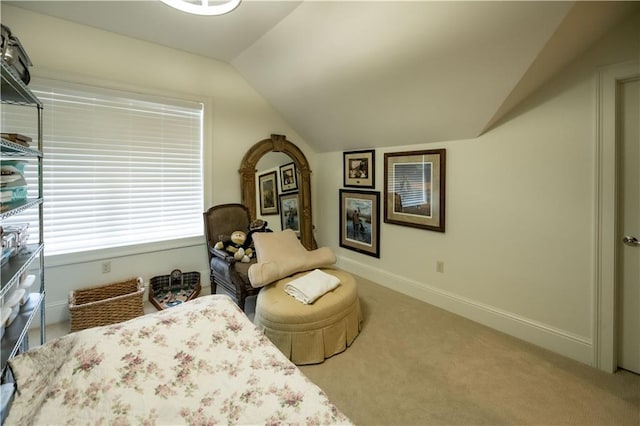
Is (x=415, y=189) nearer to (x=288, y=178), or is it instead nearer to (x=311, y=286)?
(x=311, y=286)

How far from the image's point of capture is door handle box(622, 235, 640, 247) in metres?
1.86

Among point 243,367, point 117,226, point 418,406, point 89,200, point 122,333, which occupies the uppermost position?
point 89,200

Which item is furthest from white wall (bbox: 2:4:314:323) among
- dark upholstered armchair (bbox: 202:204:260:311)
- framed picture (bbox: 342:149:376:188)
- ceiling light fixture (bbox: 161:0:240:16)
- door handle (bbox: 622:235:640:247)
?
door handle (bbox: 622:235:640:247)

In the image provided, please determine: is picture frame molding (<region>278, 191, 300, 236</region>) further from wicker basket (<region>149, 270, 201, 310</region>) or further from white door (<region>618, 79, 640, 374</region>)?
white door (<region>618, 79, 640, 374</region>)

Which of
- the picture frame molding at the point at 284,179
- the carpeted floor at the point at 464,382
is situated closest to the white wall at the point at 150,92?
the picture frame molding at the point at 284,179

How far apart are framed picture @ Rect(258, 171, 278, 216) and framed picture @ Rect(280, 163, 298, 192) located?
0.11 metres

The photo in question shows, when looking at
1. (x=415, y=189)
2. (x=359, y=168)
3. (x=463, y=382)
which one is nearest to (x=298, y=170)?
(x=359, y=168)

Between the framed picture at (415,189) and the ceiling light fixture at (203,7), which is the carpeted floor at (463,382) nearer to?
the framed picture at (415,189)

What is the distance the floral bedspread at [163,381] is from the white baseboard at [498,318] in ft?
7.00

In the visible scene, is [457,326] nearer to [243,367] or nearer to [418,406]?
[418,406]

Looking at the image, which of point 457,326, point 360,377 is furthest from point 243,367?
point 457,326

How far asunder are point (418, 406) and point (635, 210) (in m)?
1.86

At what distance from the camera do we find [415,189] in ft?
10.1

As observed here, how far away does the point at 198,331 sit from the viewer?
1.17m
